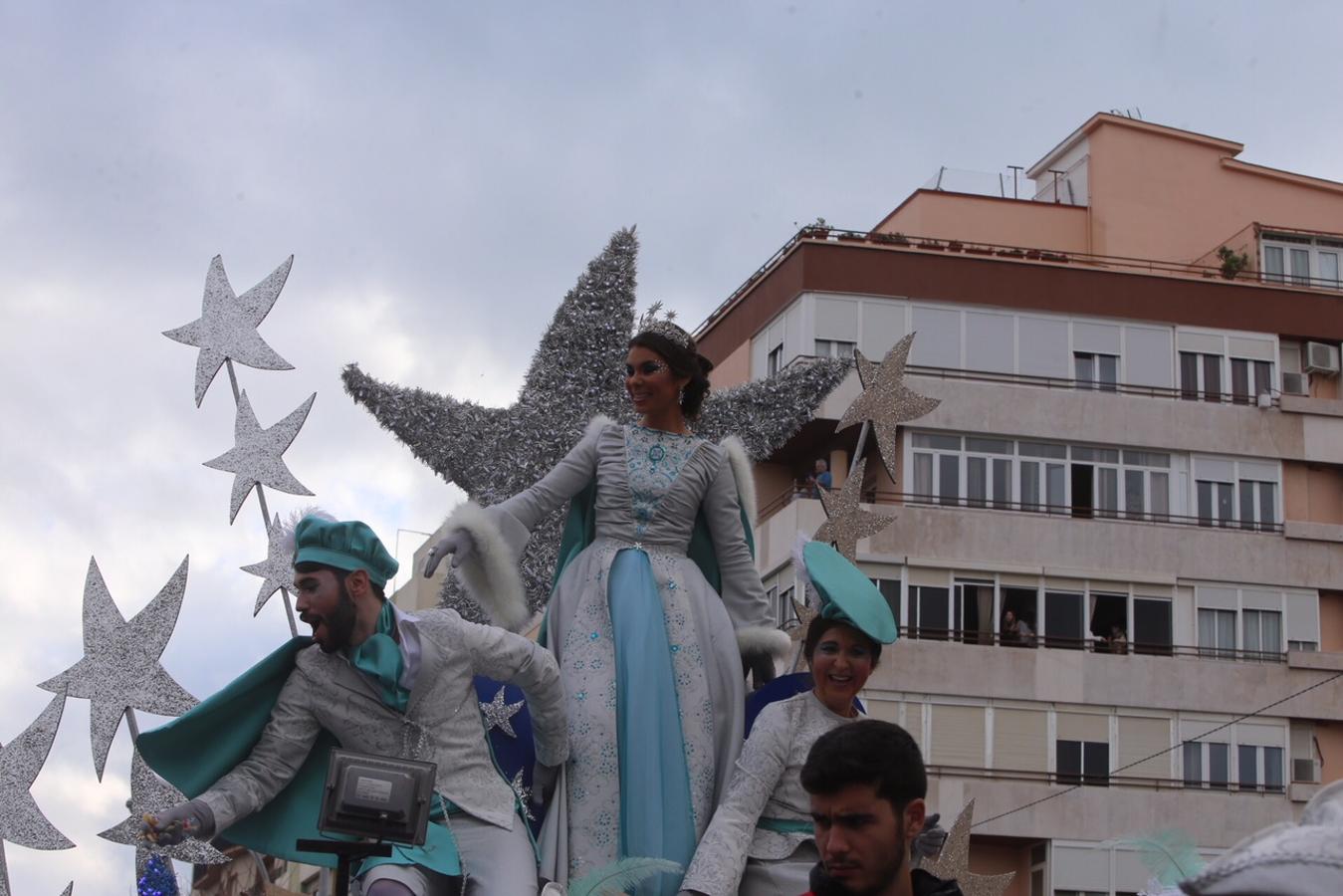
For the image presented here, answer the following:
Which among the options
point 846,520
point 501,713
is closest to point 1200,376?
point 846,520

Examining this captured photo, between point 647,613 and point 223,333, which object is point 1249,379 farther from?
point 647,613

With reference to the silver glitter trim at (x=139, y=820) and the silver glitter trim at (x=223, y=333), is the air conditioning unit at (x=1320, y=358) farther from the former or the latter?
the silver glitter trim at (x=139, y=820)

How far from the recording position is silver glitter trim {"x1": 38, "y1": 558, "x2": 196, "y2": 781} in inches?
283

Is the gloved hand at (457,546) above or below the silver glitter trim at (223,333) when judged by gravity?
below

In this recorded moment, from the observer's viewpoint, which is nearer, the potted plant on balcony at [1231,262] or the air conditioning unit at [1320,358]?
the air conditioning unit at [1320,358]

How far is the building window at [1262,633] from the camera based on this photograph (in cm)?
3156

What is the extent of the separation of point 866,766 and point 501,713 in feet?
8.86

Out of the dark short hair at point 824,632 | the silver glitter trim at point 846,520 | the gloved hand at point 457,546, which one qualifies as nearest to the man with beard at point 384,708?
the gloved hand at point 457,546

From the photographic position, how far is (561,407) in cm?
884

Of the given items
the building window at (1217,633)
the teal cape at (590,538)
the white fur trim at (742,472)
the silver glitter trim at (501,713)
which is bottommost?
the silver glitter trim at (501,713)

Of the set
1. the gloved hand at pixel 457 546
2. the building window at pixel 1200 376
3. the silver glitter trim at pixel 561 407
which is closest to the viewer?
the gloved hand at pixel 457 546

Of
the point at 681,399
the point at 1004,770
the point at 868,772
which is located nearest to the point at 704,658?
the point at 681,399

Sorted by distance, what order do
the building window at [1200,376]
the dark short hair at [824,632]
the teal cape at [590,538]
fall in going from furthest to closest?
the building window at [1200,376] < the teal cape at [590,538] < the dark short hair at [824,632]

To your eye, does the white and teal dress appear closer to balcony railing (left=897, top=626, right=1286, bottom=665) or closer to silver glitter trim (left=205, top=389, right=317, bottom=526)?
silver glitter trim (left=205, top=389, right=317, bottom=526)
